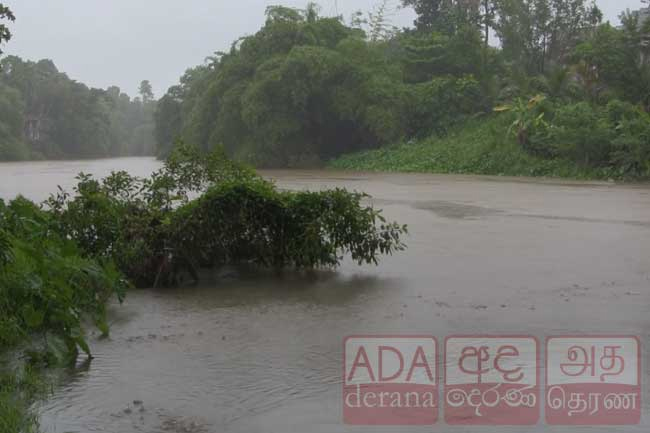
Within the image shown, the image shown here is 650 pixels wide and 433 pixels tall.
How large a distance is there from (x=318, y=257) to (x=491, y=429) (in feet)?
14.0

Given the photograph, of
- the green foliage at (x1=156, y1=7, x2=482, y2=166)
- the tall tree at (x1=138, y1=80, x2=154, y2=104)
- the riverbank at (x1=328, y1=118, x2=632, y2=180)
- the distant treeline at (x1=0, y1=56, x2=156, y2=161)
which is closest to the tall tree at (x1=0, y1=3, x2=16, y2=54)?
the riverbank at (x1=328, y1=118, x2=632, y2=180)

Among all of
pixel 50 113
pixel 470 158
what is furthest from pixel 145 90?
pixel 470 158

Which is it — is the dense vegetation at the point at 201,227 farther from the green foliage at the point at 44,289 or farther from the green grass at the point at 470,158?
the green grass at the point at 470,158

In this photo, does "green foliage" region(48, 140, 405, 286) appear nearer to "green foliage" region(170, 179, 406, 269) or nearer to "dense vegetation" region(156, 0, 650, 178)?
"green foliage" region(170, 179, 406, 269)

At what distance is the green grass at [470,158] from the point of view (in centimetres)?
2742

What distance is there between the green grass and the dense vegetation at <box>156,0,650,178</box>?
11 centimetres

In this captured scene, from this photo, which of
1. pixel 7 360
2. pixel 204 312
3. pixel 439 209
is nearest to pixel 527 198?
pixel 439 209

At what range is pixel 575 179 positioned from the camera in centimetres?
2533

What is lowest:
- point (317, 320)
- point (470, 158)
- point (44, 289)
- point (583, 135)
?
point (317, 320)

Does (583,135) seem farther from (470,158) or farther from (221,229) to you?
(221,229)

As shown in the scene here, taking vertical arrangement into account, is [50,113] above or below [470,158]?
above

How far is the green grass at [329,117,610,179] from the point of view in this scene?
2742 centimetres

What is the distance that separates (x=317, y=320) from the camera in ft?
20.6

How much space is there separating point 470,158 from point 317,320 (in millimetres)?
25970
